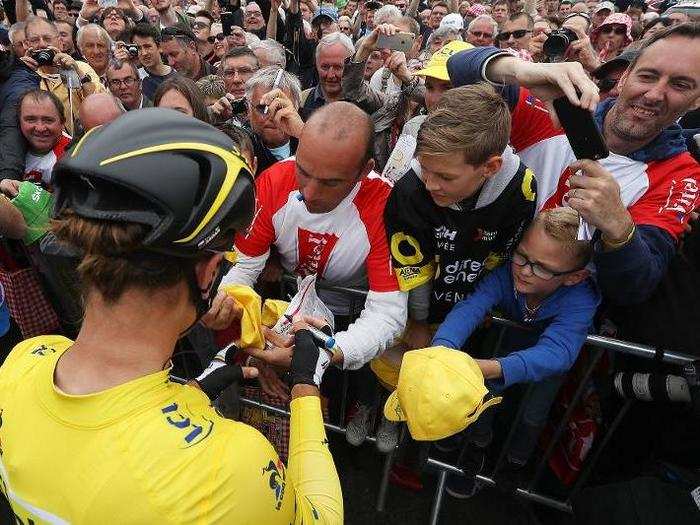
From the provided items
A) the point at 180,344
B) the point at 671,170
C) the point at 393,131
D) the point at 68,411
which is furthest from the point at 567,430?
the point at 393,131

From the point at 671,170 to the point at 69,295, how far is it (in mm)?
3882

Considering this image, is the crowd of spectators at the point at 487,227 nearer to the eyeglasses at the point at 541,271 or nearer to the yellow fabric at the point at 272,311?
the eyeglasses at the point at 541,271

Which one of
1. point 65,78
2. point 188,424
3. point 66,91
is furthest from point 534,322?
point 65,78

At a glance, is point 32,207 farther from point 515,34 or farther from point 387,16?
point 515,34

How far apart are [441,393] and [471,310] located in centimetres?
66

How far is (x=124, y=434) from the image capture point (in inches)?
41.0

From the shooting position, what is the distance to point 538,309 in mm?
2357

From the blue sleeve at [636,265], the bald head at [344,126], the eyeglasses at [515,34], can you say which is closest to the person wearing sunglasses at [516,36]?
the eyeglasses at [515,34]

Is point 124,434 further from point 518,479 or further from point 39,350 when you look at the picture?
point 518,479

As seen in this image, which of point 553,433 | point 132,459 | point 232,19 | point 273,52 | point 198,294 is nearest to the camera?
point 132,459

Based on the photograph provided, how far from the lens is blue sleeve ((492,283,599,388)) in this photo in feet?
7.07

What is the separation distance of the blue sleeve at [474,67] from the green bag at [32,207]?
2.67 meters

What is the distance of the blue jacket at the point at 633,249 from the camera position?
6.56 feet

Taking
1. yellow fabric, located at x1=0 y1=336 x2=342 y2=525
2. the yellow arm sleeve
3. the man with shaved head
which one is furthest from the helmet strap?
the man with shaved head
